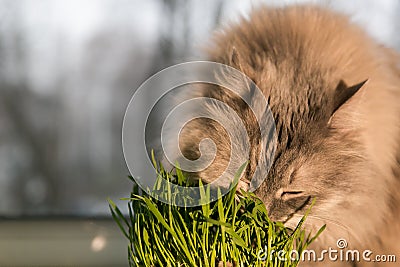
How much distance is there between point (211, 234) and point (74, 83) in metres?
0.90

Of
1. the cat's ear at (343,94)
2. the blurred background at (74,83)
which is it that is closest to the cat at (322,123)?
the cat's ear at (343,94)

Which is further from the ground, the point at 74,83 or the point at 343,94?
the point at 74,83

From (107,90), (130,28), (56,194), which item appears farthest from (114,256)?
(130,28)

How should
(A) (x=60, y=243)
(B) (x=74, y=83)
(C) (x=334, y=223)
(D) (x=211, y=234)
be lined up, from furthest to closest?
(B) (x=74, y=83) → (A) (x=60, y=243) → (C) (x=334, y=223) → (D) (x=211, y=234)

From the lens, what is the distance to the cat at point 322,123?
575 mm

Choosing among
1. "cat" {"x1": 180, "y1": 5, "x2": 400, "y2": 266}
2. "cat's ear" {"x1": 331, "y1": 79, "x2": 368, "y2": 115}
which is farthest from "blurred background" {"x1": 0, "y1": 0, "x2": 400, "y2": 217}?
"cat's ear" {"x1": 331, "y1": 79, "x2": 368, "y2": 115}

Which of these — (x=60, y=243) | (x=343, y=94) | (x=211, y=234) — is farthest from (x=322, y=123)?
(x=60, y=243)

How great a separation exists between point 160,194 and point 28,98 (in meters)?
0.89

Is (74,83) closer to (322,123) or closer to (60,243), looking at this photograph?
(60,243)

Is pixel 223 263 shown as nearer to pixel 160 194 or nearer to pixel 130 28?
pixel 160 194

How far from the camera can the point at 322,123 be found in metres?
0.59

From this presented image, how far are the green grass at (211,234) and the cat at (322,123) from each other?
0.22ft

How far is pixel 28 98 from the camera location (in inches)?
51.0

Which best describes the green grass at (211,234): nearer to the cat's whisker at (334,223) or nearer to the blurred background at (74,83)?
the cat's whisker at (334,223)
